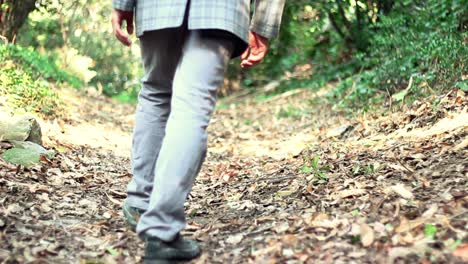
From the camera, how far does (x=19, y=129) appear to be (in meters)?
4.02

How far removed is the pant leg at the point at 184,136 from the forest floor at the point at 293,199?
0.27 metres

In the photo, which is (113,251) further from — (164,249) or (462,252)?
(462,252)

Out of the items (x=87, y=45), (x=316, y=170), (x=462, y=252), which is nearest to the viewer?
(x=462, y=252)

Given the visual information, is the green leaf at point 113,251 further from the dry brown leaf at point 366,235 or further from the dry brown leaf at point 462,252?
the dry brown leaf at point 462,252

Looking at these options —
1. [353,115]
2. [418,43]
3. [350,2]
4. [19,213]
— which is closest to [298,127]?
[353,115]

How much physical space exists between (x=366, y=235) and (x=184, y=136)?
81 cm

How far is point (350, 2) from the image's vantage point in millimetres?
7844

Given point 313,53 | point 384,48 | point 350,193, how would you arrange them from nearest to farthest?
1. point 350,193
2. point 384,48
3. point 313,53

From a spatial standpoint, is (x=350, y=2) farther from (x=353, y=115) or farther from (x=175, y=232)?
(x=175, y=232)

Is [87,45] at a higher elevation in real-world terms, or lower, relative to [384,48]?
lower

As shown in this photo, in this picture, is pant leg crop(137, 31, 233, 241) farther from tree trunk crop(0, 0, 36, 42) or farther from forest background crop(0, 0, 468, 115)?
tree trunk crop(0, 0, 36, 42)

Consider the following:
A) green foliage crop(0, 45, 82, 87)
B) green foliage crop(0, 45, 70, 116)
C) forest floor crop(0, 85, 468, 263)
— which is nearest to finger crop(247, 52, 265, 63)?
forest floor crop(0, 85, 468, 263)

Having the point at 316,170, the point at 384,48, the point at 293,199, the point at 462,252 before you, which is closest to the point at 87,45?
the point at 384,48

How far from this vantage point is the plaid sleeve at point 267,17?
2355mm
